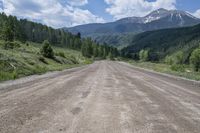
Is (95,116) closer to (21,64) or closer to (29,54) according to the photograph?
(21,64)

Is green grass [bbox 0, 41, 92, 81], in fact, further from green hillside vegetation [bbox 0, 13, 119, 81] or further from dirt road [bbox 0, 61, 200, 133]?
dirt road [bbox 0, 61, 200, 133]

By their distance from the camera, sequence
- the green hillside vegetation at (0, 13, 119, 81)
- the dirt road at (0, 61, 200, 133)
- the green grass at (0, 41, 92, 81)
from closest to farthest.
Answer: the dirt road at (0, 61, 200, 133), the green grass at (0, 41, 92, 81), the green hillside vegetation at (0, 13, 119, 81)

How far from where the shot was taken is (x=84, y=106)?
9.95 meters

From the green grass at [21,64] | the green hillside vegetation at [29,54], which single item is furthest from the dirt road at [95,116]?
the green hillside vegetation at [29,54]

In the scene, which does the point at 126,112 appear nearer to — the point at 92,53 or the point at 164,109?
the point at 164,109

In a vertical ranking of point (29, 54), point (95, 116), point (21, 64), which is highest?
point (29, 54)

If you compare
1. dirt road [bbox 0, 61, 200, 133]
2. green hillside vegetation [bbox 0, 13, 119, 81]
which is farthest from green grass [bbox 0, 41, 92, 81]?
dirt road [bbox 0, 61, 200, 133]

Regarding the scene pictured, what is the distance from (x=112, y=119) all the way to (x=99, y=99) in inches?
146

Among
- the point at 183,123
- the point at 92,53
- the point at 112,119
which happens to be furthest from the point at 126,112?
the point at 92,53

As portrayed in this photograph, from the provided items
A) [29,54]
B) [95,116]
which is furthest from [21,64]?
[95,116]

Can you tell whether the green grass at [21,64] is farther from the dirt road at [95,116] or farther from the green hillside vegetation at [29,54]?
the dirt road at [95,116]

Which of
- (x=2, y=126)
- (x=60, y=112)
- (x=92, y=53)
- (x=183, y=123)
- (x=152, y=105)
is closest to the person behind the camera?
(x=2, y=126)

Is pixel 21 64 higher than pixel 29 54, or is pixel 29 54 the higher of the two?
pixel 29 54

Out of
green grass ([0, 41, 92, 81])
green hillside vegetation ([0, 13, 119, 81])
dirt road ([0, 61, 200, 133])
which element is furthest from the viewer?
green hillside vegetation ([0, 13, 119, 81])
